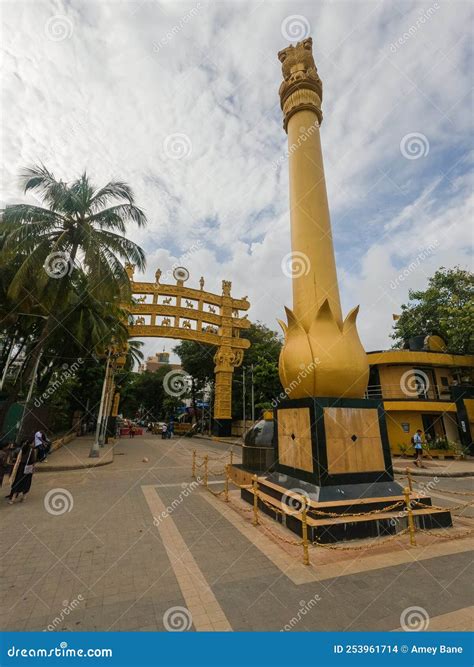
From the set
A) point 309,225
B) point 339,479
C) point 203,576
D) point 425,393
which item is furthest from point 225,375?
point 203,576

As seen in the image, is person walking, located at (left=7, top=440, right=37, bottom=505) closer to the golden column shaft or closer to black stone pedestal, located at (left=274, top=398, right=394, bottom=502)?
black stone pedestal, located at (left=274, top=398, right=394, bottom=502)

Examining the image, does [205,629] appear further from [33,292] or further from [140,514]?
[33,292]

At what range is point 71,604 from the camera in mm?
3629

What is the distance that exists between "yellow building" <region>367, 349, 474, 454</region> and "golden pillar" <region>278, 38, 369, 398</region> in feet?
52.2

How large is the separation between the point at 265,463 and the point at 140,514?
4.52 meters

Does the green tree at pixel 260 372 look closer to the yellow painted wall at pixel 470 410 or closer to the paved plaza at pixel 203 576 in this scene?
the yellow painted wall at pixel 470 410

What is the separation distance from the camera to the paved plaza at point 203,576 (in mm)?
3373

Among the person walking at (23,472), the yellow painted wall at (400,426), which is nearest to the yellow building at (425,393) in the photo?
the yellow painted wall at (400,426)

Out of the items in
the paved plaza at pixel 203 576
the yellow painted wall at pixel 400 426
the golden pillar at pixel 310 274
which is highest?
the golden pillar at pixel 310 274

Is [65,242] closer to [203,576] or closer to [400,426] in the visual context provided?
[203,576]

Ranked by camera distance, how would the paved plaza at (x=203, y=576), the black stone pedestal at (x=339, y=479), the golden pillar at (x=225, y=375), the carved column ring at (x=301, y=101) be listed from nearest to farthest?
1. the paved plaza at (x=203, y=576)
2. the black stone pedestal at (x=339, y=479)
3. the carved column ring at (x=301, y=101)
4. the golden pillar at (x=225, y=375)

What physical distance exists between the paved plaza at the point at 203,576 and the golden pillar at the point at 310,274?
10.4ft

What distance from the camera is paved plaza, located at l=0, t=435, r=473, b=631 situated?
3.37 m

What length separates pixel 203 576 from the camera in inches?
169
